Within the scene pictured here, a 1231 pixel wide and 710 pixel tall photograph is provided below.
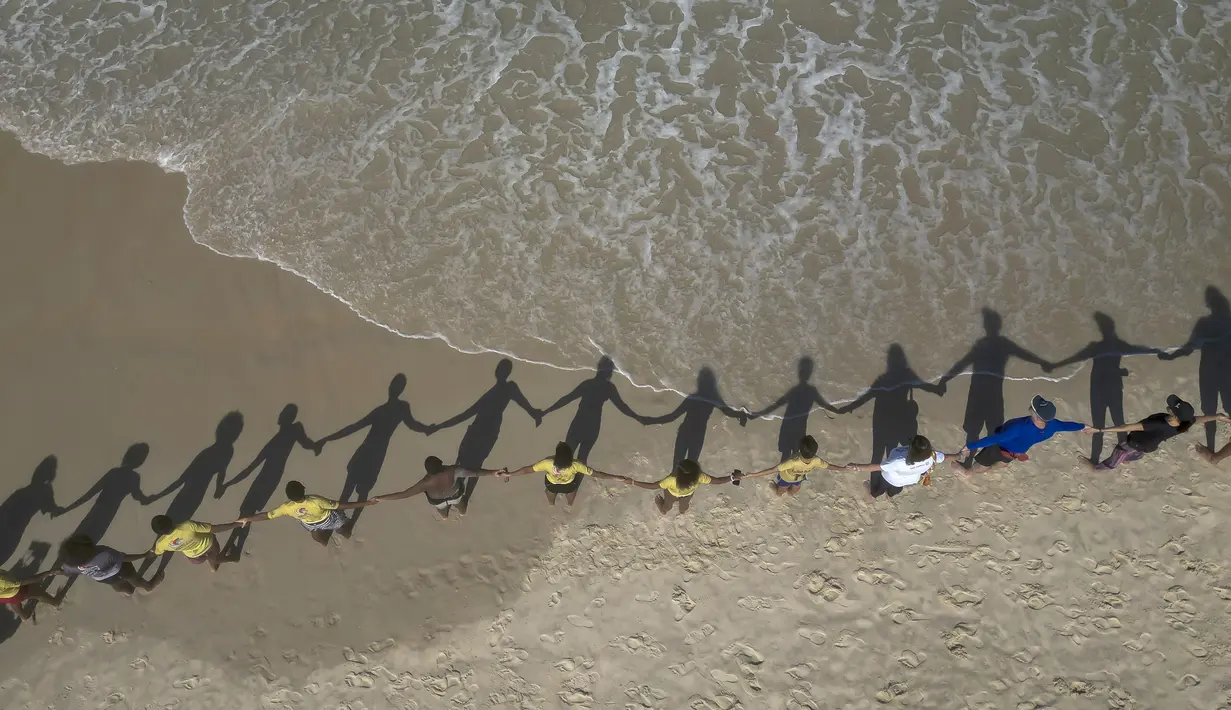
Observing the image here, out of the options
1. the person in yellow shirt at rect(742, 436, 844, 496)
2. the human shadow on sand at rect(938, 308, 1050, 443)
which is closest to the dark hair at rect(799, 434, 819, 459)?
the person in yellow shirt at rect(742, 436, 844, 496)

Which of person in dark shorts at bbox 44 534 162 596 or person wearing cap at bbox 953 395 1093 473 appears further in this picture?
person wearing cap at bbox 953 395 1093 473

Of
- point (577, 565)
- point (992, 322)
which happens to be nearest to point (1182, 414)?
point (992, 322)

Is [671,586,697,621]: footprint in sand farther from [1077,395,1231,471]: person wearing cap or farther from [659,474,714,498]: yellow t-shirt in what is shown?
[1077,395,1231,471]: person wearing cap

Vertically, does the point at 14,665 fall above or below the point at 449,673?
below

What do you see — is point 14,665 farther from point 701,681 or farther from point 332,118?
point 332,118

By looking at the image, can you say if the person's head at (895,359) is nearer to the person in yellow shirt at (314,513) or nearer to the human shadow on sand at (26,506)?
the person in yellow shirt at (314,513)

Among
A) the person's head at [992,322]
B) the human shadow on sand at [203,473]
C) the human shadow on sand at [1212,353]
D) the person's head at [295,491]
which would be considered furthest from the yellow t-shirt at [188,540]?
the human shadow on sand at [1212,353]

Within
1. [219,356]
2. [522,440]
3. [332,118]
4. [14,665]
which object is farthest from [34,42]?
[522,440]
